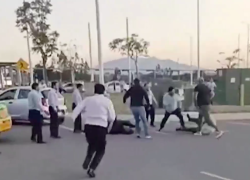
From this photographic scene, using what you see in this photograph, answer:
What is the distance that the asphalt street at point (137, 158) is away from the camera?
778 cm

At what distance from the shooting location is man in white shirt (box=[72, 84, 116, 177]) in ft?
24.3

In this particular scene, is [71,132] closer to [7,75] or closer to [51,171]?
[51,171]

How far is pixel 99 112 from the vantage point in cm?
741

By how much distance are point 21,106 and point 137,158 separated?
26.9 ft

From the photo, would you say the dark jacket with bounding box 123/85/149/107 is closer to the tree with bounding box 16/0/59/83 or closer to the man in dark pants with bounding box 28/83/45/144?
the man in dark pants with bounding box 28/83/45/144

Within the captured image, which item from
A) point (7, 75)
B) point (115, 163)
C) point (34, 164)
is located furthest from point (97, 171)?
point (7, 75)

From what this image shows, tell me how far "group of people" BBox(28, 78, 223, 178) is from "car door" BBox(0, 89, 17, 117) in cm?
317

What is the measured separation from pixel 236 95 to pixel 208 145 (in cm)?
1570

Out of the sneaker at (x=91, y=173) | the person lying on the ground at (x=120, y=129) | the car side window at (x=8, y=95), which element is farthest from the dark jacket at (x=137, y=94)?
the car side window at (x=8, y=95)

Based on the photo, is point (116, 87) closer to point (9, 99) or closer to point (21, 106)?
point (9, 99)

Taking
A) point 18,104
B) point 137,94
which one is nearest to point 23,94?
point 18,104

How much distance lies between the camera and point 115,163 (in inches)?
349

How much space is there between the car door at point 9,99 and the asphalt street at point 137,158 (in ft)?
9.61

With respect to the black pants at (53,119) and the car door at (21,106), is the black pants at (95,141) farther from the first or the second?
the car door at (21,106)
